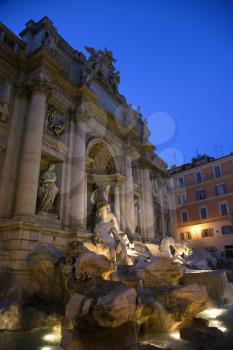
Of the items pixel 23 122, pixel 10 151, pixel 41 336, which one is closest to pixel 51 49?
pixel 23 122

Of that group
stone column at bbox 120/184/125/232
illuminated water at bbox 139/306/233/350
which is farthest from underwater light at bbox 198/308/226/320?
stone column at bbox 120/184/125/232

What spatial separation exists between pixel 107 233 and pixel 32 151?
460 centimetres

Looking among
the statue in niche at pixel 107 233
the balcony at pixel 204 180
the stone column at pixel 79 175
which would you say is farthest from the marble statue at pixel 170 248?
the balcony at pixel 204 180

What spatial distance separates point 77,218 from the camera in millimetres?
10852

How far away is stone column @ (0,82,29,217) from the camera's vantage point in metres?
9.17

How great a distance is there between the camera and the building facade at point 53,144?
→ 916cm

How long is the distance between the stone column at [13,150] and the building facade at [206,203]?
22.3 metres

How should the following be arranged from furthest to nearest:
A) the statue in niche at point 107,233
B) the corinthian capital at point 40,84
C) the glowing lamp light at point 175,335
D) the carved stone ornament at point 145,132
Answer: the carved stone ornament at point 145,132 → the corinthian capital at point 40,84 → the statue in niche at point 107,233 → the glowing lamp light at point 175,335

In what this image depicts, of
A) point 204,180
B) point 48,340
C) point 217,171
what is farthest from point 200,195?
point 48,340

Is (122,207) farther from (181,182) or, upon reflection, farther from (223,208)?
(181,182)

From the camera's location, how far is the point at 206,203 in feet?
91.7

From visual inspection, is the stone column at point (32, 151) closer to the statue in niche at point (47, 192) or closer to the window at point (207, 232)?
the statue in niche at point (47, 192)

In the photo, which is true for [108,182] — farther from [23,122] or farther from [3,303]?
[3,303]

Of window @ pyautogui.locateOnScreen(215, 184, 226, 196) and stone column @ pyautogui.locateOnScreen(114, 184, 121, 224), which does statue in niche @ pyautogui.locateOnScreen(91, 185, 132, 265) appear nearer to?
stone column @ pyautogui.locateOnScreen(114, 184, 121, 224)
